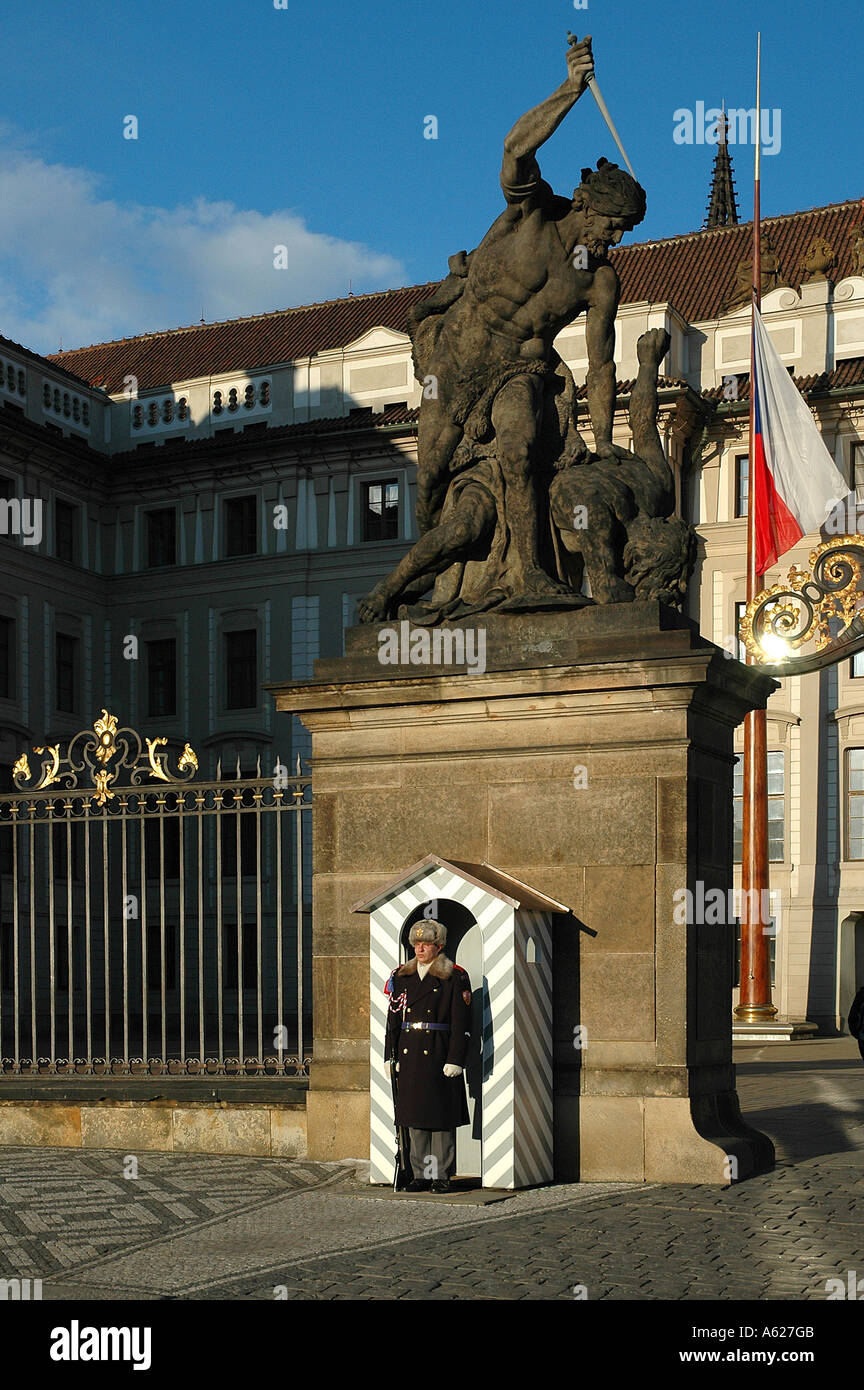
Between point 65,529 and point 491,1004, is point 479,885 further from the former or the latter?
point 65,529

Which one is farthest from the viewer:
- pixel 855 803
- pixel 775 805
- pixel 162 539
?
pixel 162 539

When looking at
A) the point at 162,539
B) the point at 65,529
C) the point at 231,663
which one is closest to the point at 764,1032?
the point at 231,663

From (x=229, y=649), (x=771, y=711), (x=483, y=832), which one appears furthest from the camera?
(x=229, y=649)

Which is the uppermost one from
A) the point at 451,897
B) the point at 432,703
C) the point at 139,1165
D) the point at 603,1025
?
the point at 432,703

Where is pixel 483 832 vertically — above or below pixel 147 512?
below

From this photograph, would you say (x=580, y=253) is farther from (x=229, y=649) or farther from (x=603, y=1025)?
(x=229, y=649)

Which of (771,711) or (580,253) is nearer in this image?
(580,253)

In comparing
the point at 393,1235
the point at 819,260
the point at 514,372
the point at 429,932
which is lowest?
the point at 393,1235

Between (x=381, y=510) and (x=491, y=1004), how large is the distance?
35.9 m

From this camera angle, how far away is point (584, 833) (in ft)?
35.1

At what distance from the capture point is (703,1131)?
1026 cm

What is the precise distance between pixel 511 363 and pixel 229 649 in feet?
120

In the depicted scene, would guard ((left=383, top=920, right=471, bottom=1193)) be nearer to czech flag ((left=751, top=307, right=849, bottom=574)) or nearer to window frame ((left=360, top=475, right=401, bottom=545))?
czech flag ((left=751, top=307, right=849, bottom=574))

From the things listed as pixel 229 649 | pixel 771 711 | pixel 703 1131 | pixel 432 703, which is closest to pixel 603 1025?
pixel 703 1131
